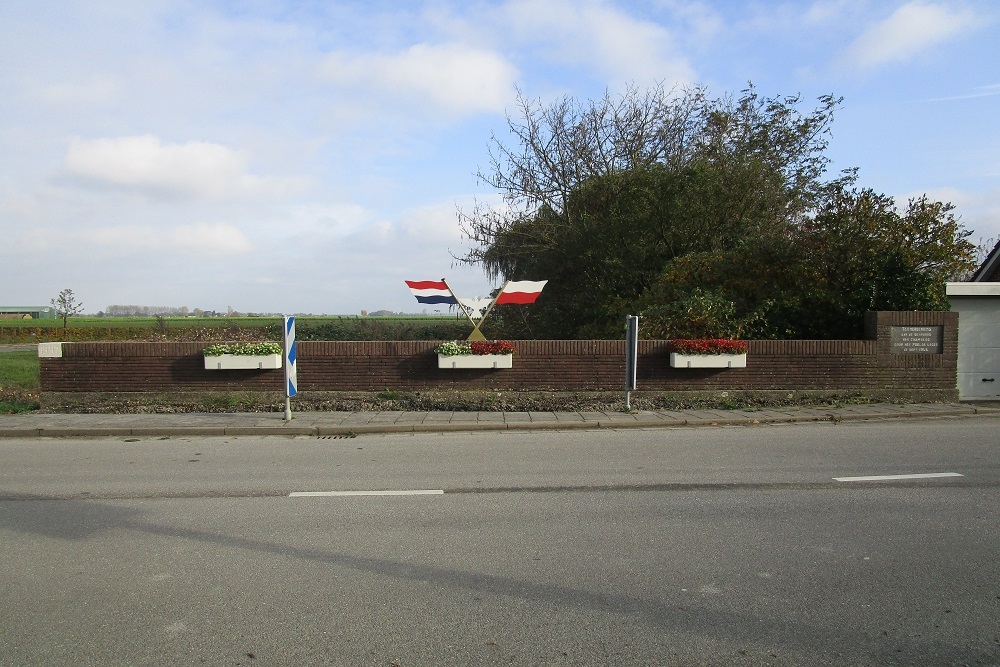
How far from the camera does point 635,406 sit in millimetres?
13680

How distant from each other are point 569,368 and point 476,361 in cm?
189

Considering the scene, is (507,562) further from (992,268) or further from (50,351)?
(992,268)

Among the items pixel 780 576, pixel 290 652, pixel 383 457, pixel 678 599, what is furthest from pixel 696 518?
pixel 383 457

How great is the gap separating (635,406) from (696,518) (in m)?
7.53

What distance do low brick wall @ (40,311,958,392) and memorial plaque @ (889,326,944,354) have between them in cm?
7

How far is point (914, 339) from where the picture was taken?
1431 cm

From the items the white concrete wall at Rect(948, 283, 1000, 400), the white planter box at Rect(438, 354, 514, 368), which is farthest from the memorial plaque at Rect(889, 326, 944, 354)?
the white planter box at Rect(438, 354, 514, 368)

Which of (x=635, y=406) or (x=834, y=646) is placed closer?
(x=834, y=646)

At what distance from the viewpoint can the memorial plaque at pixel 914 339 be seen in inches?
562

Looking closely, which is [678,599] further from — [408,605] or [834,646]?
[408,605]

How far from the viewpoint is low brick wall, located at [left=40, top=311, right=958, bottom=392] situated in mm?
14109

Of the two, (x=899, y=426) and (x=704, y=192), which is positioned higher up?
(x=704, y=192)

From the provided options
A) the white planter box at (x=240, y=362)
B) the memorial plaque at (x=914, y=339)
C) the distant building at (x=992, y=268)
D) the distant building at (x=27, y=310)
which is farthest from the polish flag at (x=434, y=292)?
the distant building at (x=27, y=310)

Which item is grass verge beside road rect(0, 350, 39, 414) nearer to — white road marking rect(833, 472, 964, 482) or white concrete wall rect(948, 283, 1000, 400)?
white road marking rect(833, 472, 964, 482)
